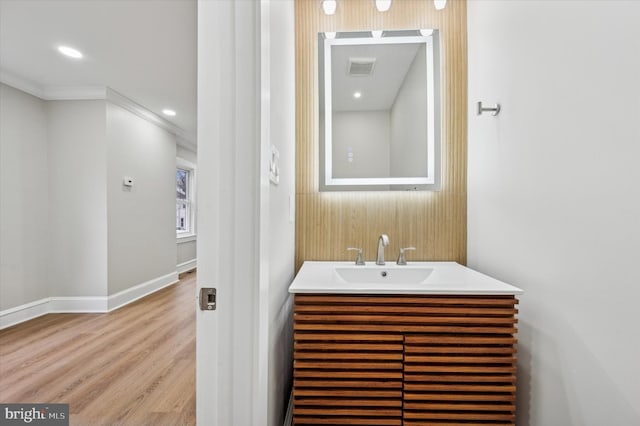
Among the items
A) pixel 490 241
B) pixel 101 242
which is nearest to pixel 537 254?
pixel 490 241

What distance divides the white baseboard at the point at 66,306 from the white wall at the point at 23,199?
71 millimetres

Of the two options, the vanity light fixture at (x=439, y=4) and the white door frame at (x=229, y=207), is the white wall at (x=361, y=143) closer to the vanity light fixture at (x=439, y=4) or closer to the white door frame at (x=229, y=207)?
the vanity light fixture at (x=439, y=4)

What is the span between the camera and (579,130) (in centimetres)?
90

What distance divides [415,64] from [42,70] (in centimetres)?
337

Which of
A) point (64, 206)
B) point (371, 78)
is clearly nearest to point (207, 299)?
point (371, 78)

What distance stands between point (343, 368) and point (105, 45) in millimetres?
2946

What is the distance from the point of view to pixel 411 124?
1.65 metres

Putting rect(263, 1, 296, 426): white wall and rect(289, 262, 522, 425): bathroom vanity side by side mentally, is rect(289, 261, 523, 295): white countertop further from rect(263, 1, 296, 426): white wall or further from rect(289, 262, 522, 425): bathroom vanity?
rect(263, 1, 296, 426): white wall

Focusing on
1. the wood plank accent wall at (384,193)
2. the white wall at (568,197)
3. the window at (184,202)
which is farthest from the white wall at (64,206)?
the white wall at (568,197)

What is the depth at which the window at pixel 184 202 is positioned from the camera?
5.29 m

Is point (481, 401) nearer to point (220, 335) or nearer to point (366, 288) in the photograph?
point (366, 288)

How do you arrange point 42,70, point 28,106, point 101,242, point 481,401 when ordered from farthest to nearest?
point 101,242
point 28,106
point 42,70
point 481,401

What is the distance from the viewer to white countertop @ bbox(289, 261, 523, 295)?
1.06 meters

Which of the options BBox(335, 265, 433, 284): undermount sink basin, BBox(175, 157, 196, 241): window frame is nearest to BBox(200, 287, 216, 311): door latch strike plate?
BBox(335, 265, 433, 284): undermount sink basin
